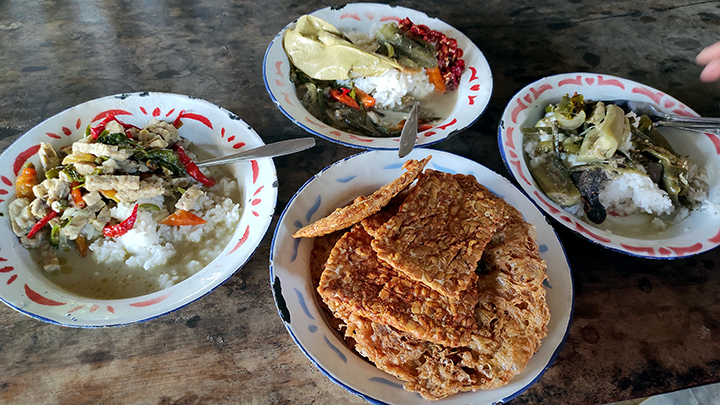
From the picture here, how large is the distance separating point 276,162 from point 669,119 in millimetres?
2172

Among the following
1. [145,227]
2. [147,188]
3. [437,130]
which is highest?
[437,130]

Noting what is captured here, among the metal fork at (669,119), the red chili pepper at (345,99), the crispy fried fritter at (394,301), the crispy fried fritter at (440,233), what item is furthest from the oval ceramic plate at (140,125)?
the metal fork at (669,119)

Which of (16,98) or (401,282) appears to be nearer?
(401,282)

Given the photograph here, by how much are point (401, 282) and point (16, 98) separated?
2535mm

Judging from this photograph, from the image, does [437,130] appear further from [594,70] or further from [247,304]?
[594,70]

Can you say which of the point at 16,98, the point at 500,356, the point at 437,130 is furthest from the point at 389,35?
the point at 16,98

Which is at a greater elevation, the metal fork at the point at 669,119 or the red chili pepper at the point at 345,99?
the metal fork at the point at 669,119

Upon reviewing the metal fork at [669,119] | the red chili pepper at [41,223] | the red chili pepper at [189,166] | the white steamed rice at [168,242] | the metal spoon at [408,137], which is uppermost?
the metal fork at [669,119]

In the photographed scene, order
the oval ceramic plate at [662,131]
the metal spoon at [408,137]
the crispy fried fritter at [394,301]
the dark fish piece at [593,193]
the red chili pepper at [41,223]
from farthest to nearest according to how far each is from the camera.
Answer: the dark fish piece at [593,193] → the metal spoon at [408,137] → the oval ceramic plate at [662,131] → the red chili pepper at [41,223] → the crispy fried fritter at [394,301]

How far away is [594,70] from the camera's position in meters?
2.70

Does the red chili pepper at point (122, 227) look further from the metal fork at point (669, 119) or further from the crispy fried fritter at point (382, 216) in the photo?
the metal fork at point (669, 119)

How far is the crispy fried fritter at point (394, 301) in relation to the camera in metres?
1.18

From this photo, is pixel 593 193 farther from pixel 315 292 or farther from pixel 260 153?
pixel 260 153

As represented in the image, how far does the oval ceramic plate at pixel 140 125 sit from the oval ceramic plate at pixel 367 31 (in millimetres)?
312
